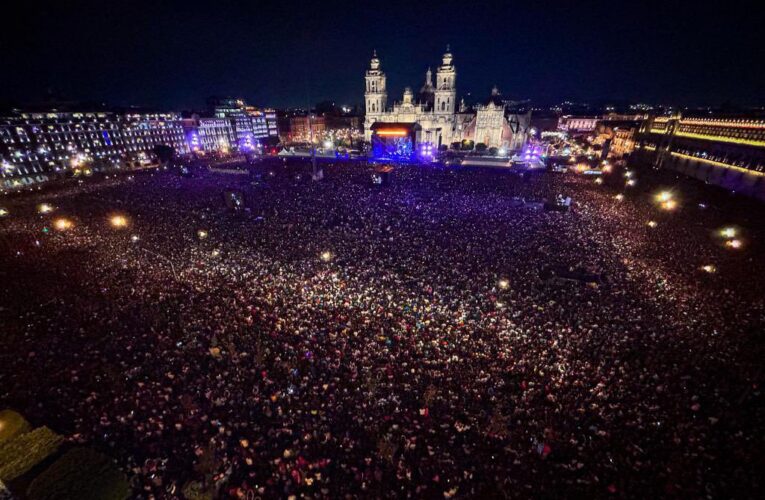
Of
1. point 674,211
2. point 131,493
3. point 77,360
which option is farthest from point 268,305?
point 674,211

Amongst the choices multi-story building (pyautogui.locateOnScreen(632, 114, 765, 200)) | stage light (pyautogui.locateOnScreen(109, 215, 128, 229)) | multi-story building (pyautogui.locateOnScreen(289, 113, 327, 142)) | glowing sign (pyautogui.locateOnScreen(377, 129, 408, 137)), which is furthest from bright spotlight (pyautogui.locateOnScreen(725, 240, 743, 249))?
multi-story building (pyautogui.locateOnScreen(289, 113, 327, 142))

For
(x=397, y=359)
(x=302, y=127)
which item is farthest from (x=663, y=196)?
(x=302, y=127)

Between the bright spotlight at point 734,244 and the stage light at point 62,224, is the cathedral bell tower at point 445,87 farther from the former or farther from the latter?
the stage light at point 62,224

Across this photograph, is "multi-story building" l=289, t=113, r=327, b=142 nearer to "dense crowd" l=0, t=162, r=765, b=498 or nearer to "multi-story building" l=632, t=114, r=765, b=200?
"multi-story building" l=632, t=114, r=765, b=200

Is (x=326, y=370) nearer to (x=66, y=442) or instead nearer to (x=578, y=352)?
(x=66, y=442)

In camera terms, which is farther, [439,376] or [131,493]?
[439,376]
